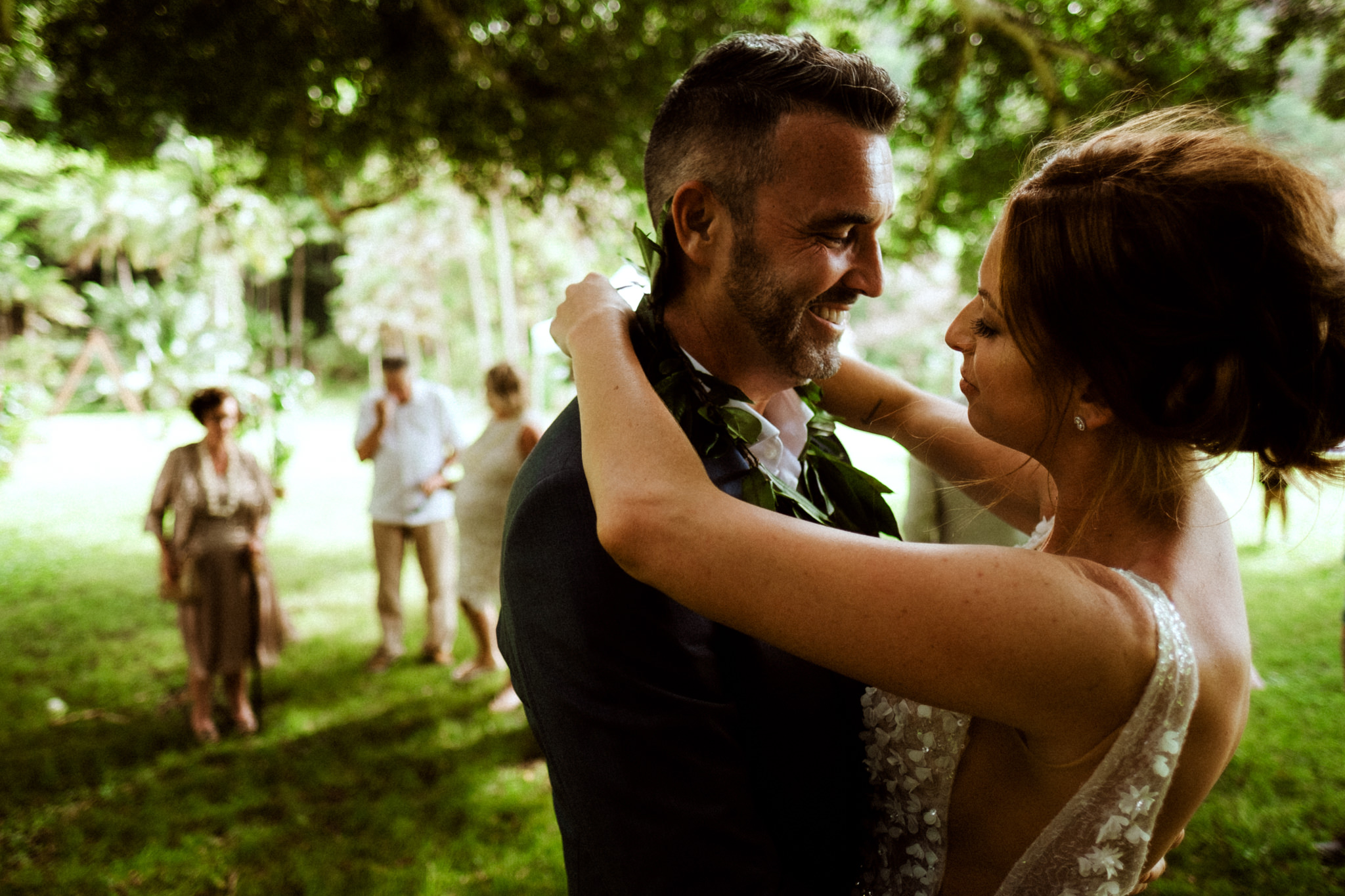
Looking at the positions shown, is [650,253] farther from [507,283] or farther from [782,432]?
[507,283]

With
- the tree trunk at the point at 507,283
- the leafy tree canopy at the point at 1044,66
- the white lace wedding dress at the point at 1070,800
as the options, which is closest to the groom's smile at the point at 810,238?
the white lace wedding dress at the point at 1070,800

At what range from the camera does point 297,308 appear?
1743 inches

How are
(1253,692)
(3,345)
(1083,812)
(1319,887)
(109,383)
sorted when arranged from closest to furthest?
(1083,812)
(1319,887)
(1253,692)
(3,345)
(109,383)

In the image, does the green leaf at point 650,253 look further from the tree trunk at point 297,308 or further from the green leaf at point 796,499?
the tree trunk at point 297,308

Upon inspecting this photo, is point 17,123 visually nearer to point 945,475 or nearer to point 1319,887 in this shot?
point 945,475

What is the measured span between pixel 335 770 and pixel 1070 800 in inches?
223

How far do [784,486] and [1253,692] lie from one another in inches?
274

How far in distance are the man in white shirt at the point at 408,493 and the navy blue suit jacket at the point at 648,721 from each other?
6092 millimetres

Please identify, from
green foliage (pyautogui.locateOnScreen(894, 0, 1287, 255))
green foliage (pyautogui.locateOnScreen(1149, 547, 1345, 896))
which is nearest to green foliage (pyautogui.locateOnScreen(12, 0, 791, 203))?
green foliage (pyautogui.locateOnScreen(894, 0, 1287, 255))

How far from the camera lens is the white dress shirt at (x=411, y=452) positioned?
24.0 feet

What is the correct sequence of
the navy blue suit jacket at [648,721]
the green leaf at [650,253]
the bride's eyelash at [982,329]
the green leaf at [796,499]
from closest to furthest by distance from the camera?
the navy blue suit jacket at [648,721] < the bride's eyelash at [982,329] < the green leaf at [796,499] < the green leaf at [650,253]

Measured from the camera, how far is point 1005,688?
3.70ft

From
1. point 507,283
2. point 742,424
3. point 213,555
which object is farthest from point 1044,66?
point 507,283

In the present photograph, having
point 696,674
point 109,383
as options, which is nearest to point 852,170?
point 696,674
